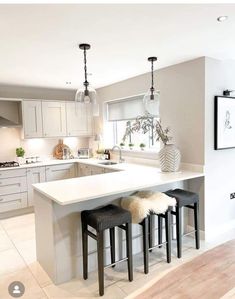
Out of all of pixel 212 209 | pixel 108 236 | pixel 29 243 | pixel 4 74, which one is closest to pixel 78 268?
pixel 108 236

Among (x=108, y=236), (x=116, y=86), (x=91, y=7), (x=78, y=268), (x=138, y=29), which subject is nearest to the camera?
(x=91, y=7)

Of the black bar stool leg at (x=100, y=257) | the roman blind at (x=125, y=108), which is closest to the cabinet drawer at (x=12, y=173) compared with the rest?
the roman blind at (x=125, y=108)

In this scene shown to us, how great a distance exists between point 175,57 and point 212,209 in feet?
6.87

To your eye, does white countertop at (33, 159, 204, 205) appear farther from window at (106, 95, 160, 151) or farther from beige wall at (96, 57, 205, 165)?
window at (106, 95, 160, 151)

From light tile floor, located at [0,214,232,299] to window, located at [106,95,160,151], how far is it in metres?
1.82

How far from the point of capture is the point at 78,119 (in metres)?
5.30

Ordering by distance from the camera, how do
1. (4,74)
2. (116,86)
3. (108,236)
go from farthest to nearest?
(116,86) → (4,74) → (108,236)

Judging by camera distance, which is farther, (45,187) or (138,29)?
(45,187)

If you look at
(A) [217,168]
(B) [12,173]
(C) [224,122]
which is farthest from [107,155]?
(C) [224,122]

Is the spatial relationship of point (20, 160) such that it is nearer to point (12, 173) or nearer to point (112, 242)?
point (12, 173)

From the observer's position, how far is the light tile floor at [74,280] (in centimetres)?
222

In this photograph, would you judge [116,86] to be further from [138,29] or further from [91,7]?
[91,7]

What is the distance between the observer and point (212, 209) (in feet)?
10.7

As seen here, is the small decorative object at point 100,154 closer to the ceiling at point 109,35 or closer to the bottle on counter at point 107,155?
the bottle on counter at point 107,155
